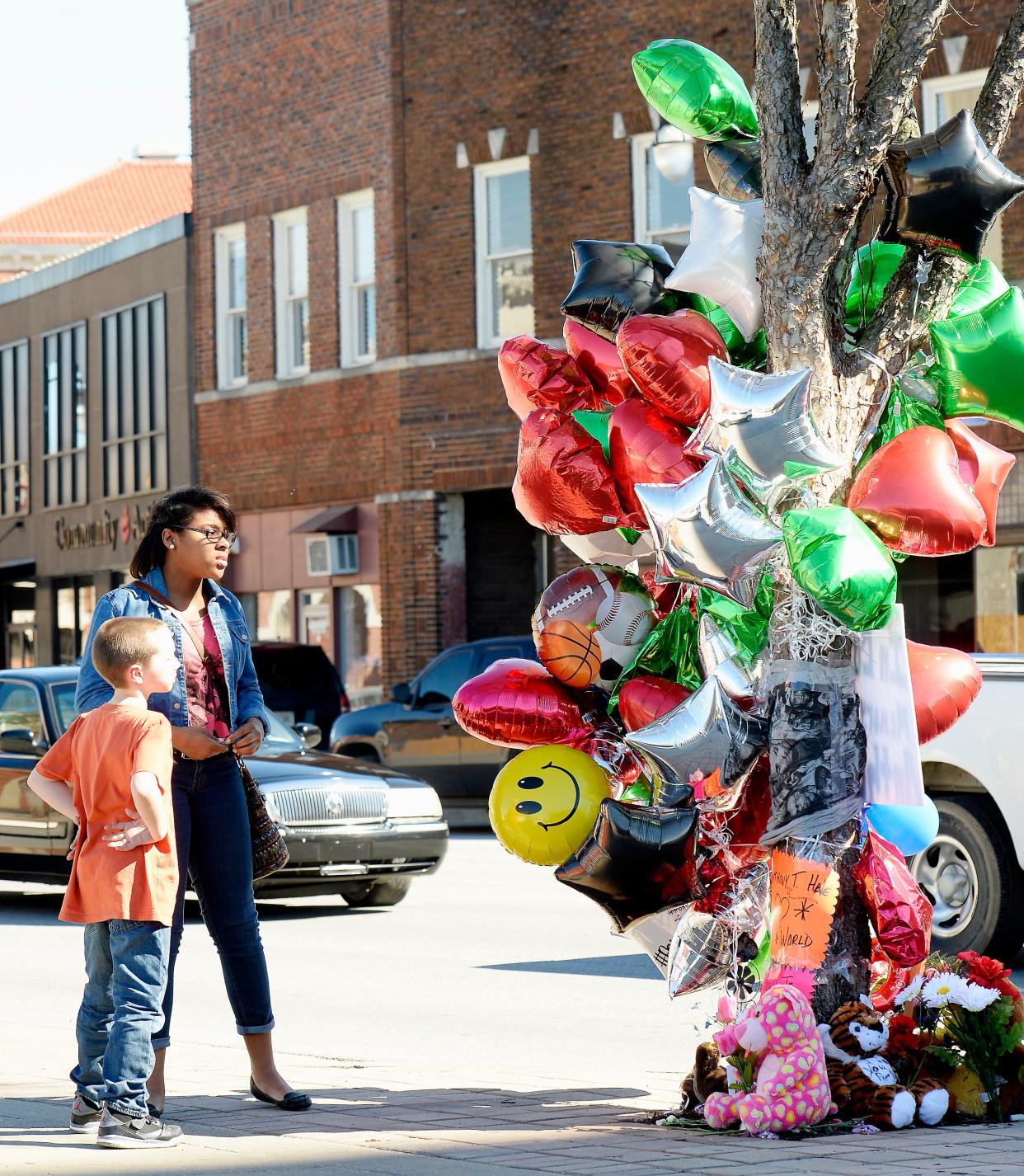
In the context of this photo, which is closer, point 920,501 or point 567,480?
point 920,501

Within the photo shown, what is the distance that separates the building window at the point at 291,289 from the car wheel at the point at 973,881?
18993 mm

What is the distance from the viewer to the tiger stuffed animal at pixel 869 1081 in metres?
5.91

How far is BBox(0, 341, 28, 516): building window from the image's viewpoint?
36688mm

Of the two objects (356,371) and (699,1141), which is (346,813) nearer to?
(699,1141)

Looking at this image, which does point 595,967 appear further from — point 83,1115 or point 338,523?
point 338,523

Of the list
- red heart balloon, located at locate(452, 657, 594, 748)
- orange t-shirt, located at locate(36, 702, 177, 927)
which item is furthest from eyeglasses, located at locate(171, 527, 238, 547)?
red heart balloon, located at locate(452, 657, 594, 748)

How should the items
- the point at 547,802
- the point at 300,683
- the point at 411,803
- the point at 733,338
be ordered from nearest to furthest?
the point at 547,802, the point at 733,338, the point at 411,803, the point at 300,683

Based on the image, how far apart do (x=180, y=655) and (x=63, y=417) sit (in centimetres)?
2969

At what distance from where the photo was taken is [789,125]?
21.4ft

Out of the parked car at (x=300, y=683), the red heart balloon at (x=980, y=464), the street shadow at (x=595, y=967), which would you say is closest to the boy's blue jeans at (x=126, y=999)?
the red heart balloon at (x=980, y=464)

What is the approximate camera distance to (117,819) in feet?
19.5

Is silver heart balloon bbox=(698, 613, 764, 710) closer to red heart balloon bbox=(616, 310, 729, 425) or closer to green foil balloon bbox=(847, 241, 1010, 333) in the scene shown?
red heart balloon bbox=(616, 310, 729, 425)

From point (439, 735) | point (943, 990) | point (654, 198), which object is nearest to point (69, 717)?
point (439, 735)

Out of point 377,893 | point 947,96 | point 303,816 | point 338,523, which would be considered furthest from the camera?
point 338,523
